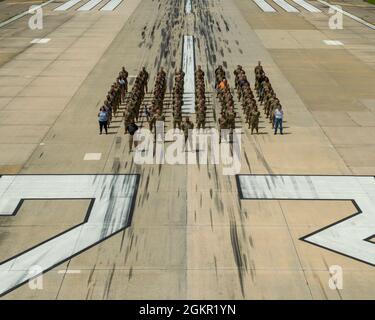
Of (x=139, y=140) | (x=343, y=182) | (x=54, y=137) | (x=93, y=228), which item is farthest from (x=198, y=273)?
(x=54, y=137)

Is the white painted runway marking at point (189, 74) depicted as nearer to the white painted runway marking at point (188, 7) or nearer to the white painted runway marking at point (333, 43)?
the white painted runway marking at point (333, 43)

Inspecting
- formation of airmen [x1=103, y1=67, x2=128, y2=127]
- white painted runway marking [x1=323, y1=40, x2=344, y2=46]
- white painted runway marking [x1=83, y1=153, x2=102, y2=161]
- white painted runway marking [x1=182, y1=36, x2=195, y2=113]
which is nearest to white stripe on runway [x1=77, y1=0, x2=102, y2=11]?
white painted runway marking [x1=182, y1=36, x2=195, y2=113]

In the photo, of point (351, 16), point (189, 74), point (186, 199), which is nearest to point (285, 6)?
point (351, 16)

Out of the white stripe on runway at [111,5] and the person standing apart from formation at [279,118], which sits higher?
the white stripe on runway at [111,5]

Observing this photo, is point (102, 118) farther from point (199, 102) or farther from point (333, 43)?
point (333, 43)

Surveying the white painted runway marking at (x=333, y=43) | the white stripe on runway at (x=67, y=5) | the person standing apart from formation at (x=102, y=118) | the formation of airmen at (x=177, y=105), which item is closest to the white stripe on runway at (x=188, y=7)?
the white stripe on runway at (x=67, y=5)

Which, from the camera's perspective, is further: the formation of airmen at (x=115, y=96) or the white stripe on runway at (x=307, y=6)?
the white stripe on runway at (x=307, y=6)

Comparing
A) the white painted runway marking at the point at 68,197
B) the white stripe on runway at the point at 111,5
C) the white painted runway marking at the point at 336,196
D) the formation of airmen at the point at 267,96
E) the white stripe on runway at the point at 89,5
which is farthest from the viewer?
the white stripe on runway at the point at 89,5
